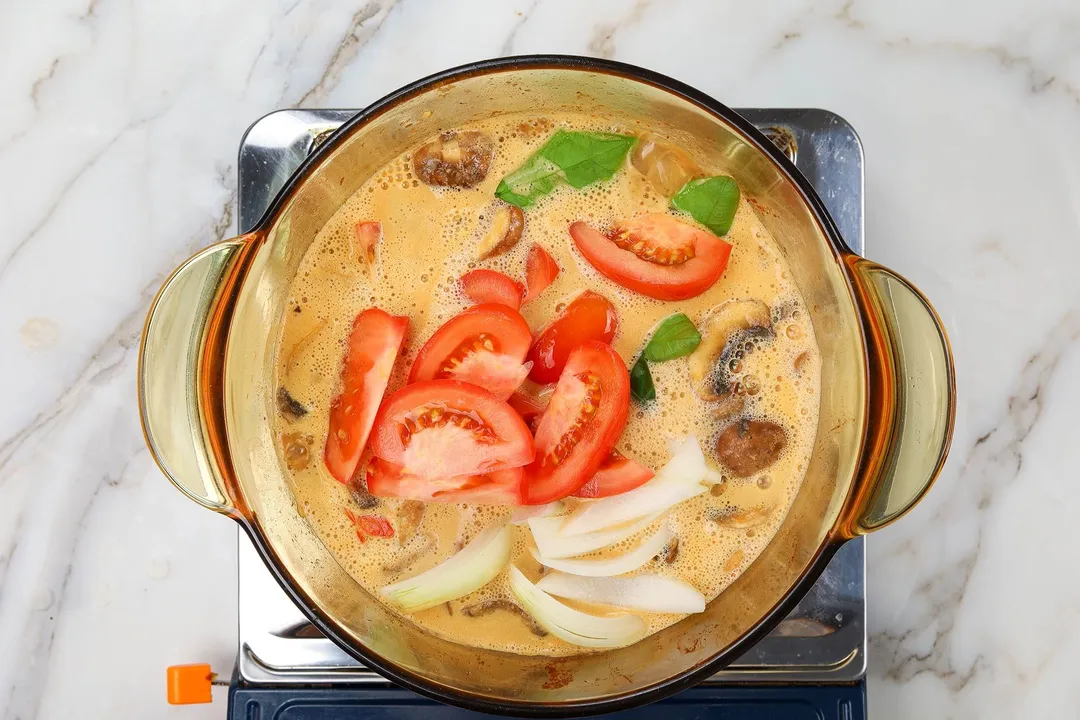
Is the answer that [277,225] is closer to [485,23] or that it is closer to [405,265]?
[405,265]

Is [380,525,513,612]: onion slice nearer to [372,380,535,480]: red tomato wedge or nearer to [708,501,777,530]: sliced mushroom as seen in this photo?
[372,380,535,480]: red tomato wedge

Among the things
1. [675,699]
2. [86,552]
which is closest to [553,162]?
[675,699]

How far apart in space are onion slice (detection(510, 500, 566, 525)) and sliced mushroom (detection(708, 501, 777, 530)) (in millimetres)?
192

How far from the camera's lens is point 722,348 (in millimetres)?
1070

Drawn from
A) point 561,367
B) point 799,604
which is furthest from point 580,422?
point 799,604

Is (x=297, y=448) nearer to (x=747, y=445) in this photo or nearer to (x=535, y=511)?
(x=535, y=511)

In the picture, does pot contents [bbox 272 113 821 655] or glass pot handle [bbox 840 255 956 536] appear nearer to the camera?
glass pot handle [bbox 840 255 956 536]

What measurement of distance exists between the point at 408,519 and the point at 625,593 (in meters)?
0.28

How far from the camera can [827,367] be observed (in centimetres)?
108

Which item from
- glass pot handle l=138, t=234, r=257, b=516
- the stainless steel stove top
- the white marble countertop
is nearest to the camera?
glass pot handle l=138, t=234, r=257, b=516

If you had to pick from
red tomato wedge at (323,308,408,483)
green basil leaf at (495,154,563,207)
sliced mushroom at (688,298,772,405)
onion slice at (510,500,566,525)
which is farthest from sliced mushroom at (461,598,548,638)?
green basil leaf at (495,154,563,207)

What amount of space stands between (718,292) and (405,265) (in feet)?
1.27

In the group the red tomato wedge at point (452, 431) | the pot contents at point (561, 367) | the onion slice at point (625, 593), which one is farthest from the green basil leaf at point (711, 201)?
the onion slice at point (625, 593)

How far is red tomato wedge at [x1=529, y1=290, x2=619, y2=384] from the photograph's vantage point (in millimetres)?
1057
